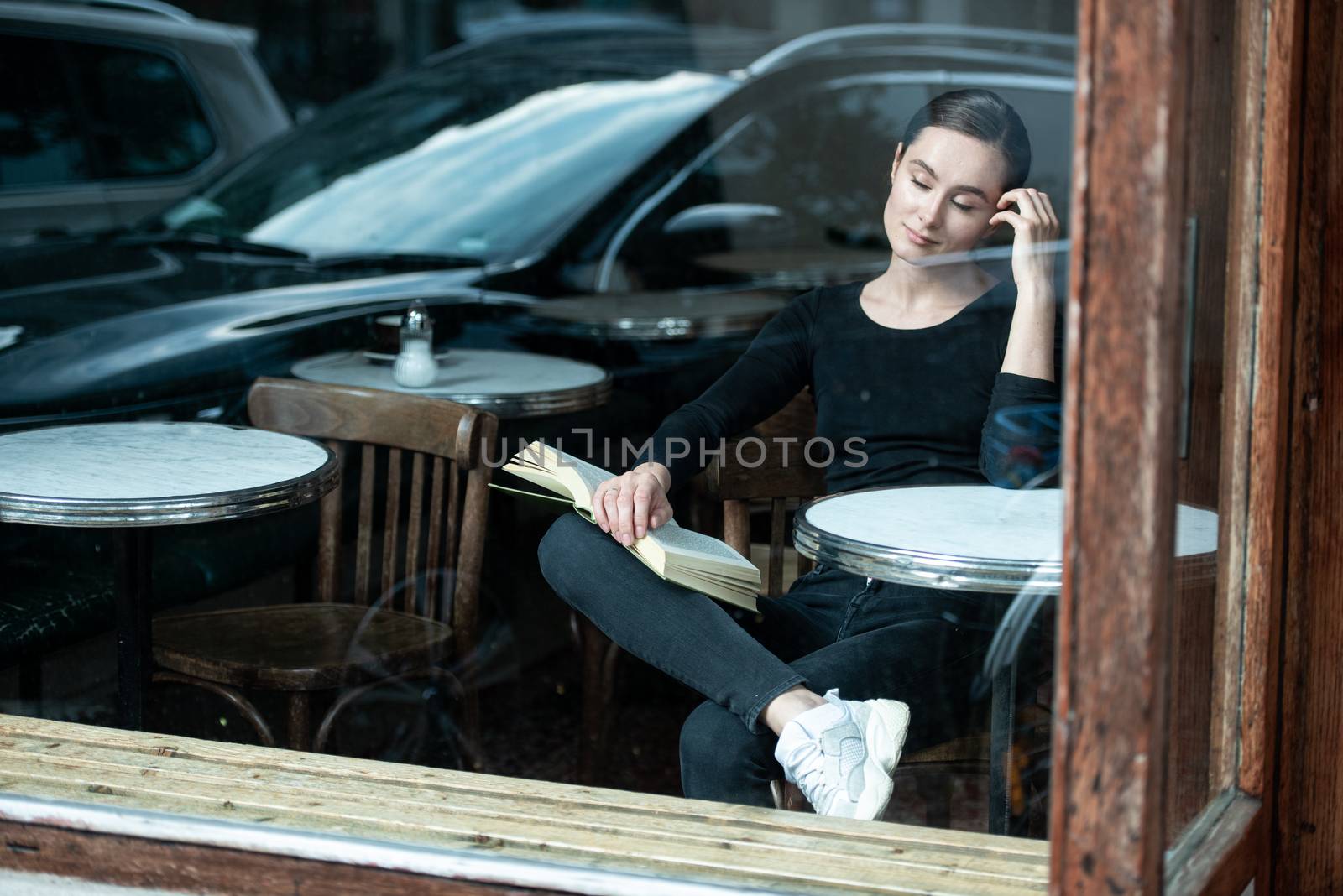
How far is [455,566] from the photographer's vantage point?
2637 mm

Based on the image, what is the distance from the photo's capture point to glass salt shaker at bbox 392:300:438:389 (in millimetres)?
2971

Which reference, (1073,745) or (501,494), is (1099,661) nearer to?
(1073,745)

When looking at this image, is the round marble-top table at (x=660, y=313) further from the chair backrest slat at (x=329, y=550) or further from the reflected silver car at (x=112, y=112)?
the reflected silver car at (x=112, y=112)

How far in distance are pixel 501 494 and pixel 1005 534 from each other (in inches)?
40.5

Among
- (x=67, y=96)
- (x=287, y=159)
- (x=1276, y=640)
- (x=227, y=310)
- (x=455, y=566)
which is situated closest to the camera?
(x=1276, y=640)

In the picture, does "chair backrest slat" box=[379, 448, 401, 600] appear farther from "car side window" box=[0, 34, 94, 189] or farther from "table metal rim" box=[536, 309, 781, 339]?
"car side window" box=[0, 34, 94, 189]

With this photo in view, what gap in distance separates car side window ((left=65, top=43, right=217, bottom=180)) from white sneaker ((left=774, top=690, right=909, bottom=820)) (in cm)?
376

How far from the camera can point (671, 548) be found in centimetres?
183

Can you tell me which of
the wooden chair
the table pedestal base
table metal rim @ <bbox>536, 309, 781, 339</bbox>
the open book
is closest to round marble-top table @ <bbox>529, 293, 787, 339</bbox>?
table metal rim @ <bbox>536, 309, 781, 339</bbox>

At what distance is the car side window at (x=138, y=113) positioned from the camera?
4.76 metres

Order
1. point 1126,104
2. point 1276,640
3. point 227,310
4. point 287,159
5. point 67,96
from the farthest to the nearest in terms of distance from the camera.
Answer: point 67,96 < point 287,159 < point 227,310 < point 1276,640 < point 1126,104

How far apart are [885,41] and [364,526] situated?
1999mm

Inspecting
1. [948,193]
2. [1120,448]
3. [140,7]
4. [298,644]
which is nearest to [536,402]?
[298,644]

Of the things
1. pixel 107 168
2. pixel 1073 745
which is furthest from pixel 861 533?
pixel 107 168
